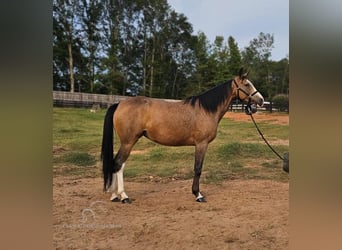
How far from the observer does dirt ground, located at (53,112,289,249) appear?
5.09ft

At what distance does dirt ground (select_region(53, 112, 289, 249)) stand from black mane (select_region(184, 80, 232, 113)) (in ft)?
1.00

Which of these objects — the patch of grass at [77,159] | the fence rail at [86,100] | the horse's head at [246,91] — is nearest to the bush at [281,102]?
the fence rail at [86,100]

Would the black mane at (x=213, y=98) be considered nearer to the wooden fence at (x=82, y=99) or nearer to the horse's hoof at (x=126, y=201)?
the wooden fence at (x=82, y=99)

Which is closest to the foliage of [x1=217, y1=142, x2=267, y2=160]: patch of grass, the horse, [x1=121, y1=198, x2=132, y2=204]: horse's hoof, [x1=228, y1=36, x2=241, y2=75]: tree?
[x1=228, y1=36, x2=241, y2=75]: tree

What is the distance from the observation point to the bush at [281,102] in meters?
1.55

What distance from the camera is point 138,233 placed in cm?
159

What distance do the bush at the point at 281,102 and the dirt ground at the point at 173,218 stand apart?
Result: 0.06 meters

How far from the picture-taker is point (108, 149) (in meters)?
1.87

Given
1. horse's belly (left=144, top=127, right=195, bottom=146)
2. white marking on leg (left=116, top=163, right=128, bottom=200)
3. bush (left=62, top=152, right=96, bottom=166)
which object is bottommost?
white marking on leg (left=116, top=163, right=128, bottom=200)

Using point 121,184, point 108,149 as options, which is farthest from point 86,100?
point 121,184

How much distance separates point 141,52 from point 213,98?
1.97ft

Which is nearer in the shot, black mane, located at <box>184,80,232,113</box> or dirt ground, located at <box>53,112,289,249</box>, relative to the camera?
dirt ground, located at <box>53,112,289,249</box>

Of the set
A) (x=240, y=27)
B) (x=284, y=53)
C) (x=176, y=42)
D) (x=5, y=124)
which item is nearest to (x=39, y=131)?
(x=5, y=124)

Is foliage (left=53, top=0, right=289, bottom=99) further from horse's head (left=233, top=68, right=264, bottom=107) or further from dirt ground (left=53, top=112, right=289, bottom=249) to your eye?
dirt ground (left=53, top=112, right=289, bottom=249)
